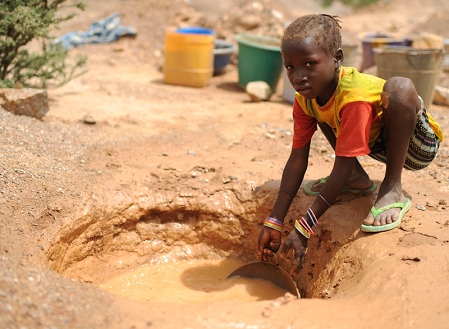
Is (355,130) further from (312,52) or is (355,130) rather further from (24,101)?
(24,101)

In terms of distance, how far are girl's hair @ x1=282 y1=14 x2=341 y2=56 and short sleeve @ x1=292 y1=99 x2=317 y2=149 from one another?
0.47m

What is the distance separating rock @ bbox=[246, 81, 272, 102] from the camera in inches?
239

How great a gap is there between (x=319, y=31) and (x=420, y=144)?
94 cm

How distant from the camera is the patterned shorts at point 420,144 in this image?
2.74 meters

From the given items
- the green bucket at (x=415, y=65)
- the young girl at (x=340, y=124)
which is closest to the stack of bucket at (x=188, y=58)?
the green bucket at (x=415, y=65)

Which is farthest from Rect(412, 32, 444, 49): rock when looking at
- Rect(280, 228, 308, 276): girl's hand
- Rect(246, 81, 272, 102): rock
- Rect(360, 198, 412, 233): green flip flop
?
Rect(280, 228, 308, 276): girl's hand

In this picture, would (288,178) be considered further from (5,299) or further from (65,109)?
(65,109)

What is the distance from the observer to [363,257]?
8.34 ft

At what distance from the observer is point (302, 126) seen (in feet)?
9.19

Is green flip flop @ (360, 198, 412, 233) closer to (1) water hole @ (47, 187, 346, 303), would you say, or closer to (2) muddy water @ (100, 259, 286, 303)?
(1) water hole @ (47, 187, 346, 303)

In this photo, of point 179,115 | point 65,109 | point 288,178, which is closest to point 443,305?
point 288,178

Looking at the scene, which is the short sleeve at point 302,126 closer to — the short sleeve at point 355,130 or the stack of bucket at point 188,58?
the short sleeve at point 355,130

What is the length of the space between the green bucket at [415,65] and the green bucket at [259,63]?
4.71ft

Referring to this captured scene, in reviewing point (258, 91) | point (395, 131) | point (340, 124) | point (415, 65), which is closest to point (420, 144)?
point (395, 131)
